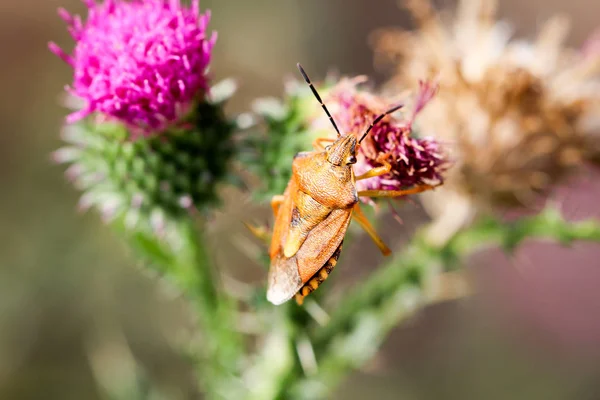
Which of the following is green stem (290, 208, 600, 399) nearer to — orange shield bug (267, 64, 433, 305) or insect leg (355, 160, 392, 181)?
orange shield bug (267, 64, 433, 305)

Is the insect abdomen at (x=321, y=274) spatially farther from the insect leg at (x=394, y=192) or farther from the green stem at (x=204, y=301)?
the green stem at (x=204, y=301)

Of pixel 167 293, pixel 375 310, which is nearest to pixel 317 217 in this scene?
pixel 375 310

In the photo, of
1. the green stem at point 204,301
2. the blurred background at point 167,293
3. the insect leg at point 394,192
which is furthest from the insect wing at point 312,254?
the blurred background at point 167,293

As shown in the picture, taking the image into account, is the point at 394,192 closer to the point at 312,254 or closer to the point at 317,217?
the point at 317,217

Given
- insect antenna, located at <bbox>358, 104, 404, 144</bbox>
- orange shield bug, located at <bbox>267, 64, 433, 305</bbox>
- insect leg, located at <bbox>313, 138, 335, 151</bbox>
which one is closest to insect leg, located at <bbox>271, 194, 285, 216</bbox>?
orange shield bug, located at <bbox>267, 64, 433, 305</bbox>

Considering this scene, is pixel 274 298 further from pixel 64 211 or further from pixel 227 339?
pixel 64 211
